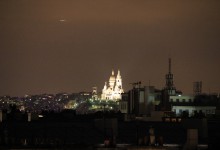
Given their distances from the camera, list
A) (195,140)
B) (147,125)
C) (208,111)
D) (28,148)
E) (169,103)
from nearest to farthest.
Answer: (28,148) → (195,140) → (147,125) → (208,111) → (169,103)

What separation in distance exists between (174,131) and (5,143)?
21.0 meters

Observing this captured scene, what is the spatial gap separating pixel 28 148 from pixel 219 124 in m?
34.7

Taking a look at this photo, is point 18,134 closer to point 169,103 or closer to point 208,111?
point 208,111

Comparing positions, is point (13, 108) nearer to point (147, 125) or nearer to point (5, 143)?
point (147, 125)

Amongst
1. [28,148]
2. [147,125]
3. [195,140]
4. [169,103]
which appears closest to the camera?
[28,148]

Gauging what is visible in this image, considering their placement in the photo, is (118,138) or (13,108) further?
(13,108)

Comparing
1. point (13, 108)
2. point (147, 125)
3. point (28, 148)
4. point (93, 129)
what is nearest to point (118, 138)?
point (93, 129)

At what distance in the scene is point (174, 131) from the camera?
90875mm

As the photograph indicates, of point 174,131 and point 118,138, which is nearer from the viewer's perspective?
point 118,138

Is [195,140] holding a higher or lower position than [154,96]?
lower

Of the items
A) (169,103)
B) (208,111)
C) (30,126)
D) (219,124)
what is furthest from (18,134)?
(169,103)

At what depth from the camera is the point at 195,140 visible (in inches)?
2891

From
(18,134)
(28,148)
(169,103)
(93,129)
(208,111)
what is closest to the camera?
(28,148)

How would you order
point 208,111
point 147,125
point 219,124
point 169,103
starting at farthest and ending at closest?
point 169,103
point 208,111
point 219,124
point 147,125
